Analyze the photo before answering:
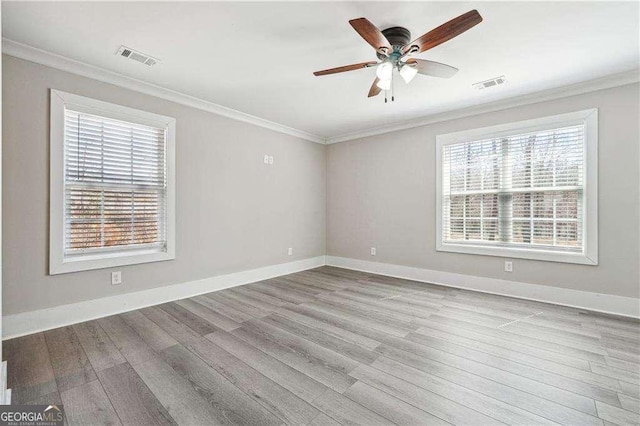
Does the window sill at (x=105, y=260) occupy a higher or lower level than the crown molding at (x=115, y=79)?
lower

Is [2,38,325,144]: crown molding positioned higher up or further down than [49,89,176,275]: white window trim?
higher up

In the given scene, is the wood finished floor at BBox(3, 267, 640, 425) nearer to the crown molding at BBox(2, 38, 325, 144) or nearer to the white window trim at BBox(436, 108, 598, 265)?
the white window trim at BBox(436, 108, 598, 265)

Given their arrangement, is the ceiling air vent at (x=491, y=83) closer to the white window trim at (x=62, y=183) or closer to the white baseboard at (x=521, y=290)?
the white baseboard at (x=521, y=290)

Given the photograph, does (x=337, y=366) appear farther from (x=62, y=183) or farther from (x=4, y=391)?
(x=62, y=183)

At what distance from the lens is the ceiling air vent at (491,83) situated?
3.15m

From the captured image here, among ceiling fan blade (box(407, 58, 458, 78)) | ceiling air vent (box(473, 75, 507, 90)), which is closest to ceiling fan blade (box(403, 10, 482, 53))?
ceiling fan blade (box(407, 58, 458, 78))

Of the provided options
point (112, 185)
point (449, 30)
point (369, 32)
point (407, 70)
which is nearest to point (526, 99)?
point (407, 70)

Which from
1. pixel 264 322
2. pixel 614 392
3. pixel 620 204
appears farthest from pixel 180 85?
pixel 620 204

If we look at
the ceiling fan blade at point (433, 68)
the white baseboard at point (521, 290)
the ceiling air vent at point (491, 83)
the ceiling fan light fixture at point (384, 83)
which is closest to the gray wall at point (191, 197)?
the white baseboard at point (521, 290)

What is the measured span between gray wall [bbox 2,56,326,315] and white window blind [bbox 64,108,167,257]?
0.19 meters

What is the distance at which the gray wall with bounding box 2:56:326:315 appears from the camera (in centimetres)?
255

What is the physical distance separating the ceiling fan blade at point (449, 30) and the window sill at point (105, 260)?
133 inches

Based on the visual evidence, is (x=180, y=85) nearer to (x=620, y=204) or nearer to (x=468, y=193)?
(x=468, y=193)

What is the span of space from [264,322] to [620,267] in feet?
12.6
